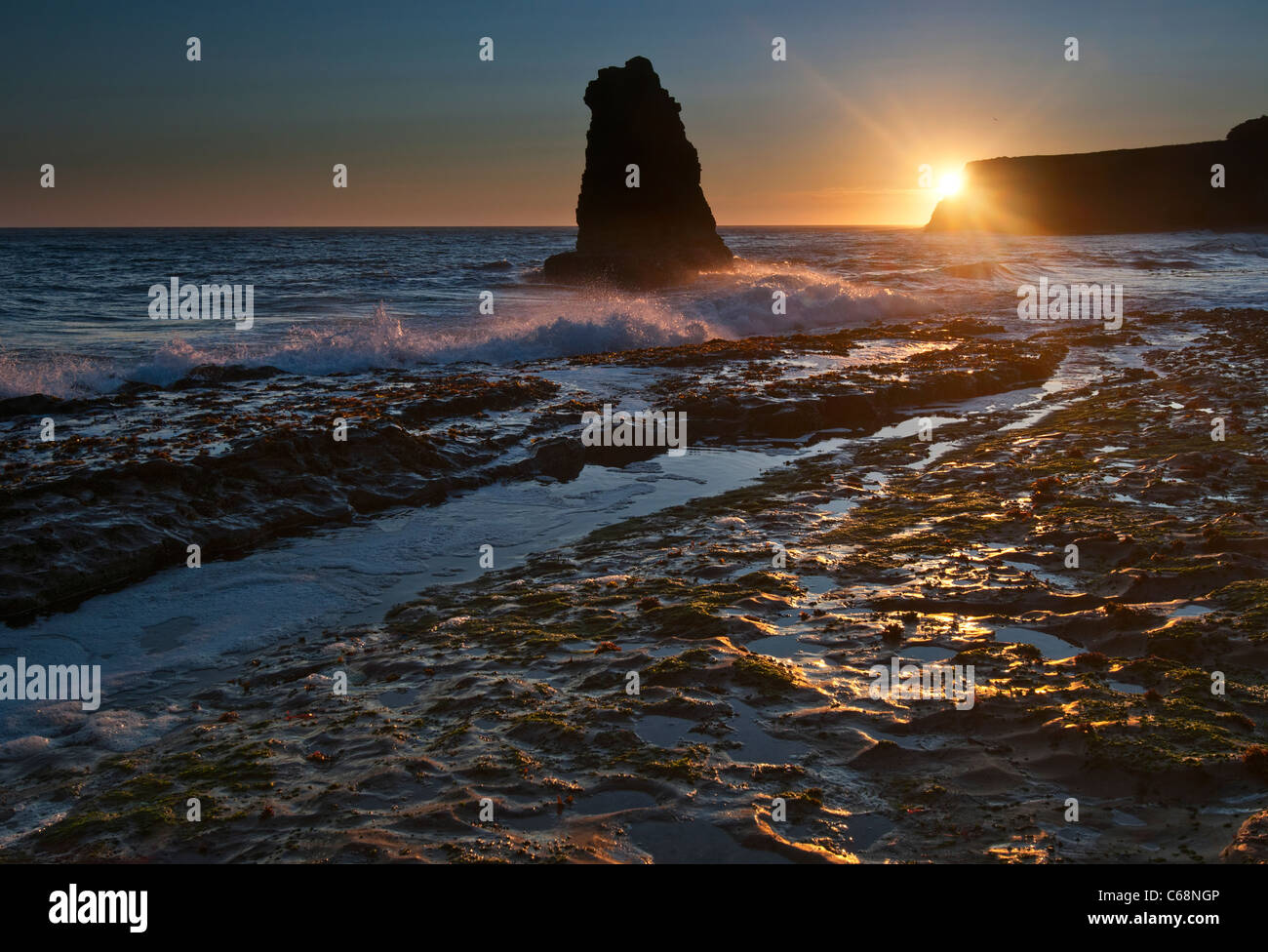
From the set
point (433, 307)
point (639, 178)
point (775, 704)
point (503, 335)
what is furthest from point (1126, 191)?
point (775, 704)

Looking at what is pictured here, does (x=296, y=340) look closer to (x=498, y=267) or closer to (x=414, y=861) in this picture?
(x=414, y=861)

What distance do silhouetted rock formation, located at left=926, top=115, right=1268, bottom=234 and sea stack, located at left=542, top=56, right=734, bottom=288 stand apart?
7894cm

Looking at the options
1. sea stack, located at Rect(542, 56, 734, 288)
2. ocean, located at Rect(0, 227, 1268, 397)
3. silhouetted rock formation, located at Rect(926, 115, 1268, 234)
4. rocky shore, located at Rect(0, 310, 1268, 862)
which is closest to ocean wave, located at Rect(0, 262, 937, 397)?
ocean, located at Rect(0, 227, 1268, 397)

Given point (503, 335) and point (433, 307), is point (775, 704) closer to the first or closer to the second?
point (503, 335)

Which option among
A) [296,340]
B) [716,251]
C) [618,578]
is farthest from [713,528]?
[716,251]

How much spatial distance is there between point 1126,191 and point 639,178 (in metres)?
93.9

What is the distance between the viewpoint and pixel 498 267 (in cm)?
5222

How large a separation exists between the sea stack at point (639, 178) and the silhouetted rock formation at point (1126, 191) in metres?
78.9

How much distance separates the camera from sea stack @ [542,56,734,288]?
49750 mm

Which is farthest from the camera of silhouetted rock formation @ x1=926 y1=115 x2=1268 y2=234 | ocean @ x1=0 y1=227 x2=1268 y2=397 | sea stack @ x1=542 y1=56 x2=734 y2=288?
silhouetted rock formation @ x1=926 y1=115 x2=1268 y2=234

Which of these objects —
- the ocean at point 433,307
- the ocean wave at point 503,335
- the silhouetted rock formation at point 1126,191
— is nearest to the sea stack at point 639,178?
the ocean at point 433,307

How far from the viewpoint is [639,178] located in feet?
164

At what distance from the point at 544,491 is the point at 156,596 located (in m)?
4.15

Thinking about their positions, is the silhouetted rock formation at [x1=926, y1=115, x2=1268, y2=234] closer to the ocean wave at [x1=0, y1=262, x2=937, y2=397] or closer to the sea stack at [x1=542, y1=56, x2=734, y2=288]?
the sea stack at [x1=542, y1=56, x2=734, y2=288]
